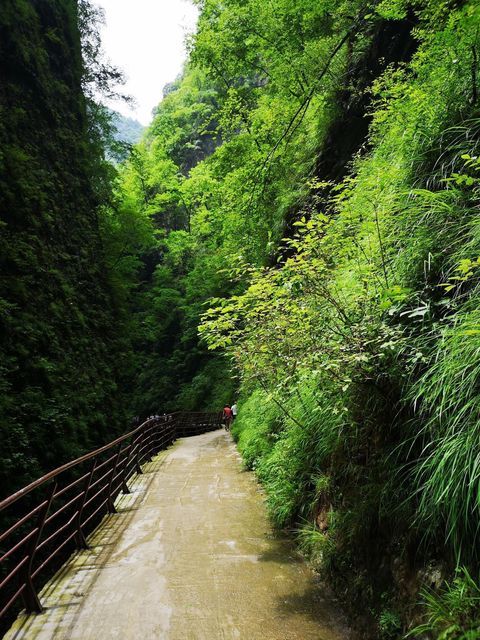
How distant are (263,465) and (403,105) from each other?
22.2 feet

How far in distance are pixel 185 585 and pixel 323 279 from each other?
11.5 ft

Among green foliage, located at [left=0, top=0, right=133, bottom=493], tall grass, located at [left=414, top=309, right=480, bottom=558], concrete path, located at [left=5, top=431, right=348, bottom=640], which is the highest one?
green foliage, located at [left=0, top=0, right=133, bottom=493]

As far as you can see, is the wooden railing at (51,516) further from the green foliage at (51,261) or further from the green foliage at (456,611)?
the green foliage at (456,611)

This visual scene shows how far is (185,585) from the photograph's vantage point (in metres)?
3.84

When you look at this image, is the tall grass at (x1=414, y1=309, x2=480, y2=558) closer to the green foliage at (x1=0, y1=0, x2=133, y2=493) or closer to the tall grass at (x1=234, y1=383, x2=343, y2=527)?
the tall grass at (x1=234, y1=383, x2=343, y2=527)

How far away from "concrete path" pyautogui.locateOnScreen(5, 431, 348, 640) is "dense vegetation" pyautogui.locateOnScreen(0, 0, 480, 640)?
490mm

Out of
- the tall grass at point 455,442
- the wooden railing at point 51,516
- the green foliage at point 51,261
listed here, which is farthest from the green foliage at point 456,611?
the green foliage at point 51,261

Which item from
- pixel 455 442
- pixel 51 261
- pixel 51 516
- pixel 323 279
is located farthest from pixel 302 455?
pixel 51 261

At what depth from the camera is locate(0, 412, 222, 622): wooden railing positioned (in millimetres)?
3434

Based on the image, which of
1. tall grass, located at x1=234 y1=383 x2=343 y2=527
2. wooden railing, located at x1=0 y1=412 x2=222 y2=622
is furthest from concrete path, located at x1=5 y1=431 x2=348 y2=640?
tall grass, located at x1=234 y1=383 x2=343 y2=527

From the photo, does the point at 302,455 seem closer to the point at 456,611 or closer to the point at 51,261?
the point at 456,611

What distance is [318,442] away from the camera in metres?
4.92

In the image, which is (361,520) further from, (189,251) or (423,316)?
(189,251)

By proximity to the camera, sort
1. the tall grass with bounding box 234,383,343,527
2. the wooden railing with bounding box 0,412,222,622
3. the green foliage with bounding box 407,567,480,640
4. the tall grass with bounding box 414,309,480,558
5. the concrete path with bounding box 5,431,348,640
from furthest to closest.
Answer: the tall grass with bounding box 234,383,343,527, the wooden railing with bounding box 0,412,222,622, the concrete path with bounding box 5,431,348,640, the tall grass with bounding box 414,309,480,558, the green foliage with bounding box 407,567,480,640
